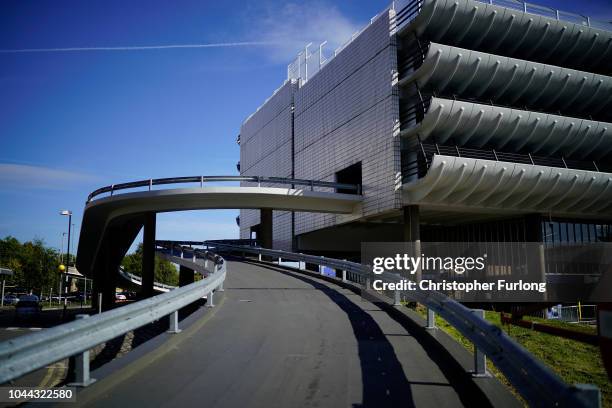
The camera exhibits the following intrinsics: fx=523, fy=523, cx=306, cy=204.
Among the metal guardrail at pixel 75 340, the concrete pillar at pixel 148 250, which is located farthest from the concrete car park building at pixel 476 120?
the metal guardrail at pixel 75 340

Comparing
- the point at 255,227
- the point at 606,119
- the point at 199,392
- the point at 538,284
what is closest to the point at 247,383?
the point at 199,392

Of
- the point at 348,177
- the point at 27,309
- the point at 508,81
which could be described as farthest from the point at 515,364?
the point at 348,177

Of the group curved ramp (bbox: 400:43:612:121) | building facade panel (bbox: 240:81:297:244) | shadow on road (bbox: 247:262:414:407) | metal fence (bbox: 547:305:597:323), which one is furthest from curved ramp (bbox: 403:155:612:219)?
shadow on road (bbox: 247:262:414:407)

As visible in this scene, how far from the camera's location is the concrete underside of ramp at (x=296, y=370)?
545 cm

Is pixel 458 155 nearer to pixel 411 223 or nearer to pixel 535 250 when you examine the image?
pixel 411 223

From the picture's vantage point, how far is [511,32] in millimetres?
35500

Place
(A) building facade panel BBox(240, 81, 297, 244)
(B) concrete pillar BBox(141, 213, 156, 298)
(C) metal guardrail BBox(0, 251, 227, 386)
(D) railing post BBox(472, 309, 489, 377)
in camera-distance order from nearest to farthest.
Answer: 1. (C) metal guardrail BBox(0, 251, 227, 386)
2. (D) railing post BBox(472, 309, 489, 377)
3. (B) concrete pillar BBox(141, 213, 156, 298)
4. (A) building facade panel BBox(240, 81, 297, 244)

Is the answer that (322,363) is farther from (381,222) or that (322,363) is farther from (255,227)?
(255,227)

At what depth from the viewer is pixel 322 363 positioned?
710 centimetres

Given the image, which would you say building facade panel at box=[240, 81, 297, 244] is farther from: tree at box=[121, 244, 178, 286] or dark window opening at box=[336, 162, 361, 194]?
tree at box=[121, 244, 178, 286]

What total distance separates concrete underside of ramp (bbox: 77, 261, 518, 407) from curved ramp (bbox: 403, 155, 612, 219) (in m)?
22.3

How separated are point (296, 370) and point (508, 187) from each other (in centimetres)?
3064

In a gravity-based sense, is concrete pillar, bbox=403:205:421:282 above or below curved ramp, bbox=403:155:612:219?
below

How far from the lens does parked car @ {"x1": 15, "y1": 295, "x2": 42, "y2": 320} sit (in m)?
34.3
